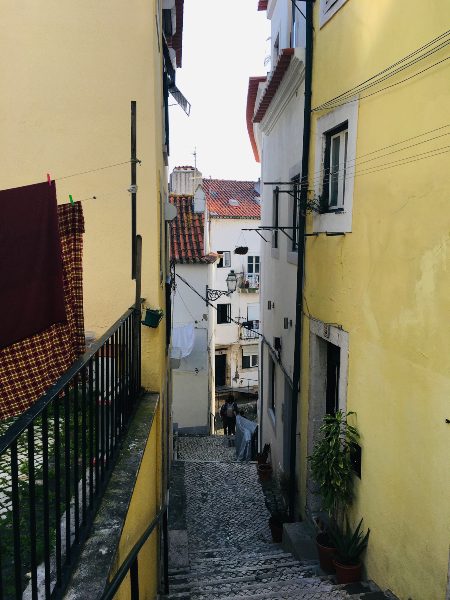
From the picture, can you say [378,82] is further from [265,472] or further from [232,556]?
[265,472]

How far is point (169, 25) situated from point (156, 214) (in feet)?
14.1

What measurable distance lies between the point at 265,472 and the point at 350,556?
520cm

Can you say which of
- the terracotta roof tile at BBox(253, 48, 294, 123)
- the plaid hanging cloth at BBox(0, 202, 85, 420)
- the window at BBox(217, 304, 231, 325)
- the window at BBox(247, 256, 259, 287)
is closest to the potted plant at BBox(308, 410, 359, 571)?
the plaid hanging cloth at BBox(0, 202, 85, 420)

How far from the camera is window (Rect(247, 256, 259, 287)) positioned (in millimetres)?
33459

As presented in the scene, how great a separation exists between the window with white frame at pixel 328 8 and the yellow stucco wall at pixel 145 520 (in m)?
5.35

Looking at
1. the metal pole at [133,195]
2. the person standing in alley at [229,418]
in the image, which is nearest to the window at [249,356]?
the person standing in alley at [229,418]

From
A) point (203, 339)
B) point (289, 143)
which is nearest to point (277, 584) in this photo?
point (289, 143)

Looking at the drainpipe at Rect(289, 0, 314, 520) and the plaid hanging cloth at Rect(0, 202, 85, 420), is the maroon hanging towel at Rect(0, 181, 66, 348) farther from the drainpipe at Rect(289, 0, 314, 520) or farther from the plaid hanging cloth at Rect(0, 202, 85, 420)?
the drainpipe at Rect(289, 0, 314, 520)

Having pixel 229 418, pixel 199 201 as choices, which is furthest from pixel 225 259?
pixel 229 418

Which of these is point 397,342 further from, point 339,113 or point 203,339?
point 203,339

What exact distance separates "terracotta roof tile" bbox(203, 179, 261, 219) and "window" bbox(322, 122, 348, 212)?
25.5 metres

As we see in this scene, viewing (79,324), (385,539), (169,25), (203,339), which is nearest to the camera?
(79,324)

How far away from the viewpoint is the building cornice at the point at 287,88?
25.4ft

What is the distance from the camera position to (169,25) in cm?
820
